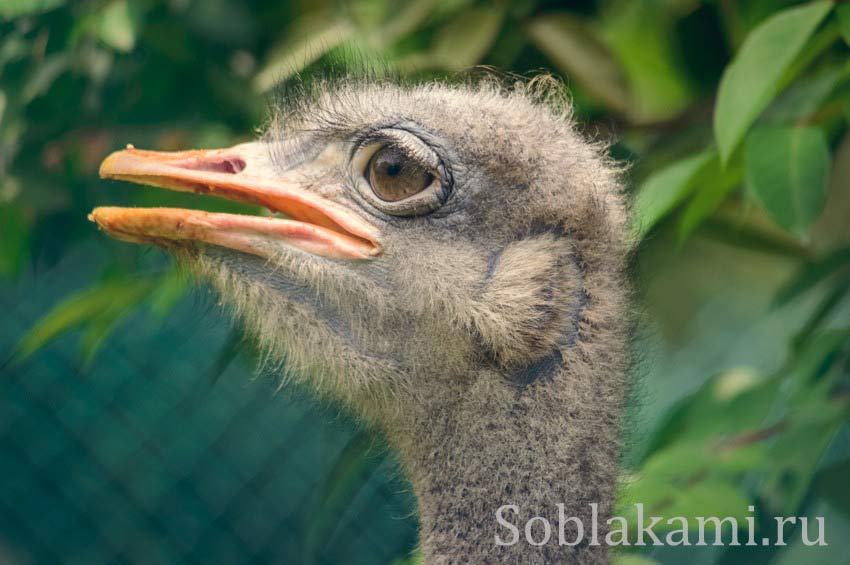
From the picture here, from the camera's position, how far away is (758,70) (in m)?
1.58

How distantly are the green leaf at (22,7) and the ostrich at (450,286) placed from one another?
0.68 meters

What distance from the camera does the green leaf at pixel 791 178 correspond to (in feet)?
5.45

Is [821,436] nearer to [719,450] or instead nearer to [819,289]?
[719,450]

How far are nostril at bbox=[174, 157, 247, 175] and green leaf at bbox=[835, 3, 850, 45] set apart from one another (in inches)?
32.9

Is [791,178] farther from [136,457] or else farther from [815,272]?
[136,457]

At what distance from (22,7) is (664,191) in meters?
1.10

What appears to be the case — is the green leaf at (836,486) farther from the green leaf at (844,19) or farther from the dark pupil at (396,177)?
the dark pupil at (396,177)

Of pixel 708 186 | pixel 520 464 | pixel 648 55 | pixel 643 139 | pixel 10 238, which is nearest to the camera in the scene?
pixel 520 464

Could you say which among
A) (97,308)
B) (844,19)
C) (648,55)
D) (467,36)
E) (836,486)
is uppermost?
(648,55)

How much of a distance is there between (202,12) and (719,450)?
148cm

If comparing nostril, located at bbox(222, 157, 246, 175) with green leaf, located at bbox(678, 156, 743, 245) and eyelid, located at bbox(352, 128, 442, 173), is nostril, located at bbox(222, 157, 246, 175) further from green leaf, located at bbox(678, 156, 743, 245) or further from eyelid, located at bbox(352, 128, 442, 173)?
green leaf, located at bbox(678, 156, 743, 245)

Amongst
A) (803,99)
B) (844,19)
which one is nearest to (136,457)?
(803,99)

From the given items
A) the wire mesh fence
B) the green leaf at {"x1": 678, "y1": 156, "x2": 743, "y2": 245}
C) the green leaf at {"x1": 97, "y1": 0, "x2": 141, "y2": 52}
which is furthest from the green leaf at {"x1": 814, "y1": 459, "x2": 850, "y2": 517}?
the wire mesh fence

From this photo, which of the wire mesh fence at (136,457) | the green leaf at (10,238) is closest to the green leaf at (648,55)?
the green leaf at (10,238)
